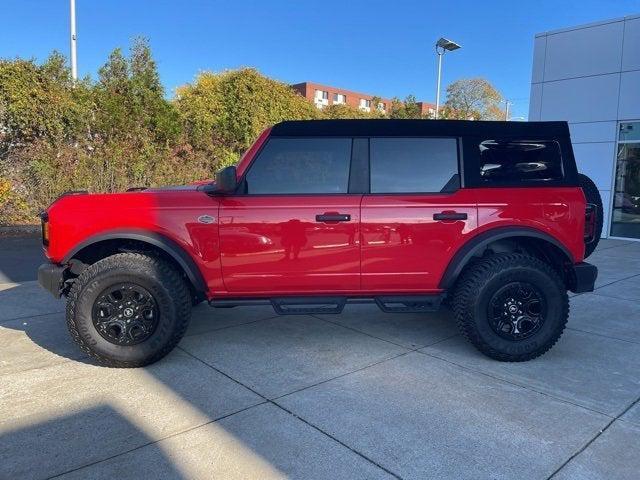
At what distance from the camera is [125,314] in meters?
3.69

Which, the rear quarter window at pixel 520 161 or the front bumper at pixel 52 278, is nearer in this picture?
the front bumper at pixel 52 278

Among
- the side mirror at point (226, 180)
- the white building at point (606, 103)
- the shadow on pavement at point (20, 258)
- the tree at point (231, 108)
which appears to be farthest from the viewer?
the tree at point (231, 108)

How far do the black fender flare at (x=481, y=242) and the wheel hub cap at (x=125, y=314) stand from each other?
92.1 inches

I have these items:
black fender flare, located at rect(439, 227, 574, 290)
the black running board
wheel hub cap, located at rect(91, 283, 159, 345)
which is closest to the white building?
black fender flare, located at rect(439, 227, 574, 290)

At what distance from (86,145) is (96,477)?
31.8ft

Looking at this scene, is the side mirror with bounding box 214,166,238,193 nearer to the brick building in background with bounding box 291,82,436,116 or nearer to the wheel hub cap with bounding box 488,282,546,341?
the wheel hub cap with bounding box 488,282,546,341

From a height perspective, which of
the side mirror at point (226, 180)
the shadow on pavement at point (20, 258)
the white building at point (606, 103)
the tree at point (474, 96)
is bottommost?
the shadow on pavement at point (20, 258)

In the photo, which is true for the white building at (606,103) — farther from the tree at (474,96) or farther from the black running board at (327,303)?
the tree at (474,96)

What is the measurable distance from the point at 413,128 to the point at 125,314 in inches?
107

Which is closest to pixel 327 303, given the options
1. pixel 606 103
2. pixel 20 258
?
pixel 20 258

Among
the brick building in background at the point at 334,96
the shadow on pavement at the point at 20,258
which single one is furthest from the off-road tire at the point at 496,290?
the brick building in background at the point at 334,96

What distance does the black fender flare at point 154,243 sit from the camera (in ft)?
12.1

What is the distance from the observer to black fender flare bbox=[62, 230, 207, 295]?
3678 mm

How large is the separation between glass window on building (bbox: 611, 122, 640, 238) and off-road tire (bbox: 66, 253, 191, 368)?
1181cm
